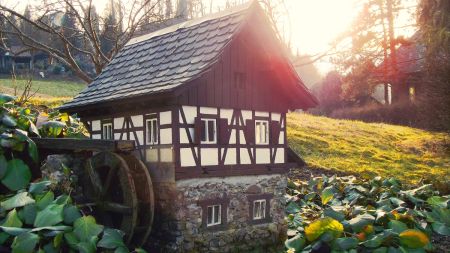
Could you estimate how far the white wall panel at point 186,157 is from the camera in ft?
32.5

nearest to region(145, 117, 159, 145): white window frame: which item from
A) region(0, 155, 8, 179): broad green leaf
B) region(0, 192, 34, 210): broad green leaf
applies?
region(0, 192, 34, 210): broad green leaf

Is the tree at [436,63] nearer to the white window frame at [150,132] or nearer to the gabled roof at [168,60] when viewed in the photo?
the gabled roof at [168,60]

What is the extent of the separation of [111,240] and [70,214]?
861 millimetres

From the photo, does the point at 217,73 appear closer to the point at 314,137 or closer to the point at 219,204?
the point at 219,204

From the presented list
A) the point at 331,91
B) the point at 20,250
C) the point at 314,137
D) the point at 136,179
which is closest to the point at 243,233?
the point at 136,179

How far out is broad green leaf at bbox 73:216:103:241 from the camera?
28.5ft

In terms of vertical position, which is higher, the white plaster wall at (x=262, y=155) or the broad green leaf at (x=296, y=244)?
the white plaster wall at (x=262, y=155)

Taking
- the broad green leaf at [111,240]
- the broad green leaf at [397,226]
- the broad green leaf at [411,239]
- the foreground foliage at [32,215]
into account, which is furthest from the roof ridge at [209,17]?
the broad green leaf at [411,239]

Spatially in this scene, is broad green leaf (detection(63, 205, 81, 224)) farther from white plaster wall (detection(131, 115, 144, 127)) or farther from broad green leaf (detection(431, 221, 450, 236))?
broad green leaf (detection(431, 221, 450, 236))

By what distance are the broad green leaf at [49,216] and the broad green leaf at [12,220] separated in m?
0.27

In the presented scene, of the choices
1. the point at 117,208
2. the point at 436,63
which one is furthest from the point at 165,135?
the point at 436,63

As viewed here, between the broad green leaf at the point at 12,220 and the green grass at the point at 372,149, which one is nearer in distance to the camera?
the broad green leaf at the point at 12,220

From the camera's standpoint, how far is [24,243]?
8086 millimetres

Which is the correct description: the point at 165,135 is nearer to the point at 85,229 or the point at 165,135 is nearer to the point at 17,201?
the point at 85,229
